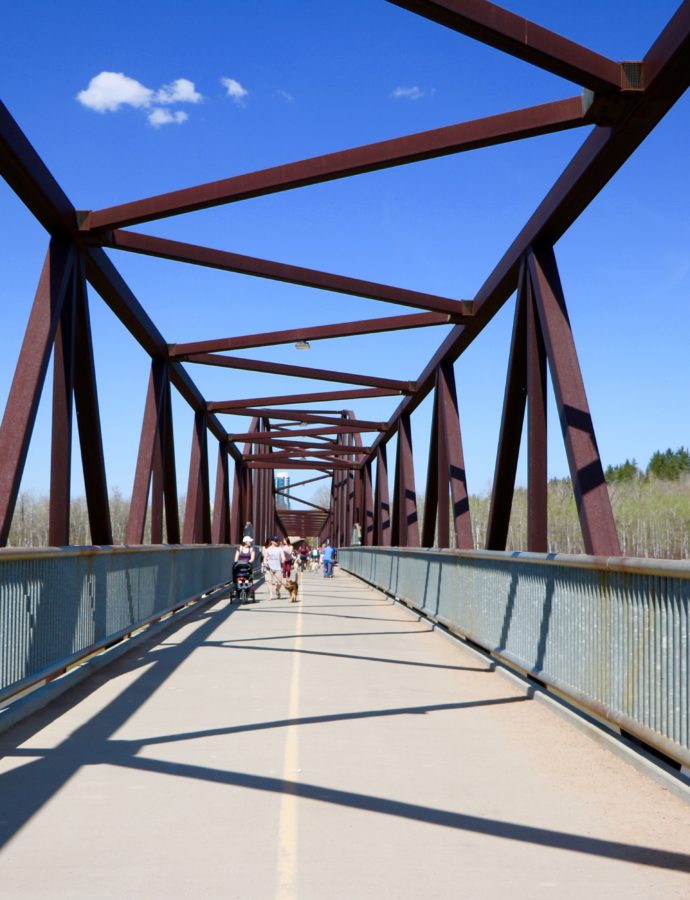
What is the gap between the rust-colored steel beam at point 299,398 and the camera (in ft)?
89.9

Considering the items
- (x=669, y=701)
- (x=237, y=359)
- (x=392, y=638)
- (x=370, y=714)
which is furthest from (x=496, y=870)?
(x=237, y=359)

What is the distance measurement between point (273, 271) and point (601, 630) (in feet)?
30.7

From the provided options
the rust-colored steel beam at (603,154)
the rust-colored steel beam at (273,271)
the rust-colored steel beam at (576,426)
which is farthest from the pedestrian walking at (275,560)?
the rust-colored steel beam at (576,426)

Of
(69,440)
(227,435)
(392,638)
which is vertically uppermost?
(227,435)

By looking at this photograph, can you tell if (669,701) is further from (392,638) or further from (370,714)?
(392,638)

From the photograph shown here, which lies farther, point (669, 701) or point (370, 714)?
point (370, 714)

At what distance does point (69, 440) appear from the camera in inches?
491

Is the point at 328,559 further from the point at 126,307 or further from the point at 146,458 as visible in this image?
the point at 126,307

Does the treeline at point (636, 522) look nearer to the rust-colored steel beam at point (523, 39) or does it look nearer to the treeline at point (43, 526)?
the treeline at point (43, 526)

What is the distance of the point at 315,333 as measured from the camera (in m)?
19.5

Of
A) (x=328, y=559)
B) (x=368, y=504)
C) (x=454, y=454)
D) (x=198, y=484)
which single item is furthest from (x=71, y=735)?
(x=368, y=504)

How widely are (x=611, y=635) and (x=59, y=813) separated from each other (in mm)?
3606

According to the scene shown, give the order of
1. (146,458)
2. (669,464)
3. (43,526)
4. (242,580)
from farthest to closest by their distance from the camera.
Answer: (669,464) < (43,526) < (242,580) < (146,458)

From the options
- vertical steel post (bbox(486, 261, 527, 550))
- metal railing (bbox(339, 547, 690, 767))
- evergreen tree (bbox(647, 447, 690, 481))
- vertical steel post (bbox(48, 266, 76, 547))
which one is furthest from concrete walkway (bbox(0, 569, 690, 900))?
evergreen tree (bbox(647, 447, 690, 481))
